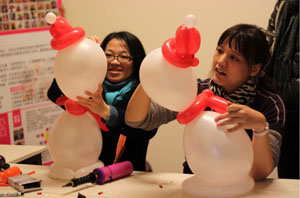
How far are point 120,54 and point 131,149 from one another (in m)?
0.40

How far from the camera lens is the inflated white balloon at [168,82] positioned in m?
1.20

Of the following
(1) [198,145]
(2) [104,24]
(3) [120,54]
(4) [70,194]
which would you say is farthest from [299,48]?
(2) [104,24]

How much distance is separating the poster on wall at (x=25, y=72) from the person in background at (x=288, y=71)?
4.72 ft

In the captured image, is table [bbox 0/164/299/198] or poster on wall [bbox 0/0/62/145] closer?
table [bbox 0/164/299/198]

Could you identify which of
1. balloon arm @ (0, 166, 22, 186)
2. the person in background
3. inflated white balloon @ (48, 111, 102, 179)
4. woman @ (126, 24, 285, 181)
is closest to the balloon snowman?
woman @ (126, 24, 285, 181)

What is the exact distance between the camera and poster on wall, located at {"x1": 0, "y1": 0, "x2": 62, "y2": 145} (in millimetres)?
2459

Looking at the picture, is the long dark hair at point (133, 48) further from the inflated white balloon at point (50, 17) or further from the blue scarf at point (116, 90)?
the inflated white balloon at point (50, 17)

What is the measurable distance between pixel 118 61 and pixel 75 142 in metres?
0.46

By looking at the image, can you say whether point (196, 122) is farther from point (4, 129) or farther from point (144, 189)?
point (4, 129)

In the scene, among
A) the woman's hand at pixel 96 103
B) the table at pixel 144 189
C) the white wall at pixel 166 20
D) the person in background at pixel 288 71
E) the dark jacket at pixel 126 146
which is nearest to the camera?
the table at pixel 144 189

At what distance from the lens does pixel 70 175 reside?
1.42 meters

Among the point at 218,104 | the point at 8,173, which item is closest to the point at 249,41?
the point at 218,104

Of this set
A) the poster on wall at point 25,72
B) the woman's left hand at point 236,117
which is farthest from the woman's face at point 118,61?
the poster on wall at point 25,72

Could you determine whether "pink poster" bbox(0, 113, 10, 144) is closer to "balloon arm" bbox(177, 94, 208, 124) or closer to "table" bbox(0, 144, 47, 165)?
"table" bbox(0, 144, 47, 165)
